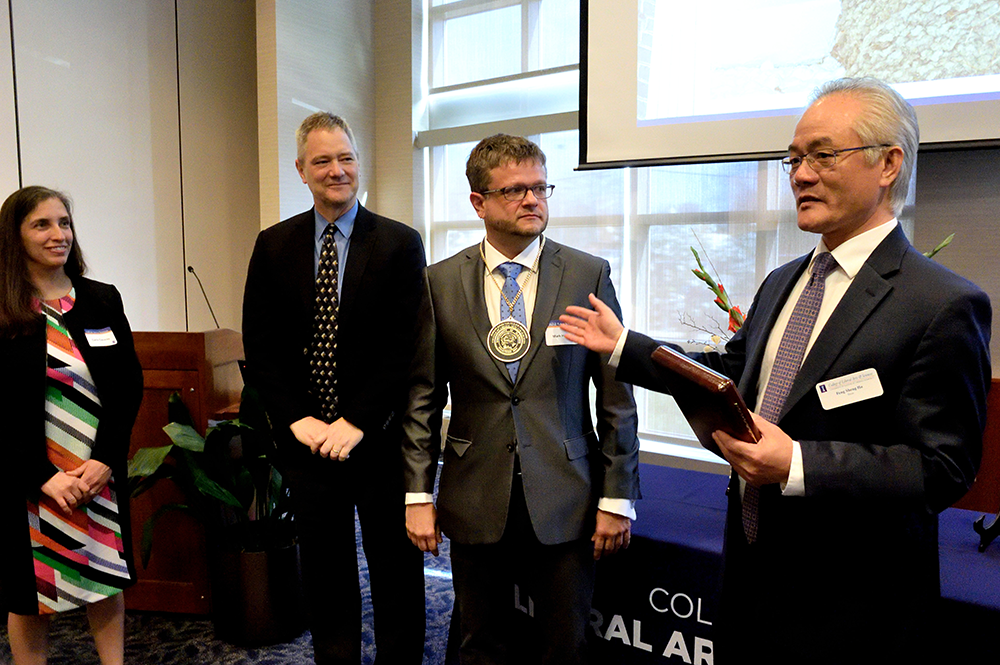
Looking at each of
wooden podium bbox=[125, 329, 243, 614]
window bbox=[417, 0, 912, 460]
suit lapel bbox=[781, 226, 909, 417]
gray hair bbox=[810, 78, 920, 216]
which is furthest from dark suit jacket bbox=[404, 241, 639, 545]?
window bbox=[417, 0, 912, 460]

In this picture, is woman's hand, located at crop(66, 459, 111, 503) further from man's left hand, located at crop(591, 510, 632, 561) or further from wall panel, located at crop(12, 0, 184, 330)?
wall panel, located at crop(12, 0, 184, 330)

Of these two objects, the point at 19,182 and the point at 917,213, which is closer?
the point at 917,213

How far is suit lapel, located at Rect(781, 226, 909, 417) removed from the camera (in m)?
1.14

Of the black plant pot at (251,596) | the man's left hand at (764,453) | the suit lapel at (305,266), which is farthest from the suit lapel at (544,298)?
the black plant pot at (251,596)

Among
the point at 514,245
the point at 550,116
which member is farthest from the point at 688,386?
the point at 550,116

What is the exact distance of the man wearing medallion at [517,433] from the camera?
1.62 metres

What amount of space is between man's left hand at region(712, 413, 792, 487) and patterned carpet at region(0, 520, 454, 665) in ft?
5.47

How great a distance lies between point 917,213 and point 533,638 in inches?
93.0

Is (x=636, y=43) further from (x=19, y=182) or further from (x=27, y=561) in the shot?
(x=19, y=182)

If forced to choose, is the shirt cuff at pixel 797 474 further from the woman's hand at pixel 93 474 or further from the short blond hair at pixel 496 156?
the woman's hand at pixel 93 474

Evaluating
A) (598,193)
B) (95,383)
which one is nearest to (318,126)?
(95,383)

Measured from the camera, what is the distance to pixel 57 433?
6.77 feet

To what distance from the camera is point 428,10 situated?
17.3ft

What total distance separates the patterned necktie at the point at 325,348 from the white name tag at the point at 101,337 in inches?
25.7
